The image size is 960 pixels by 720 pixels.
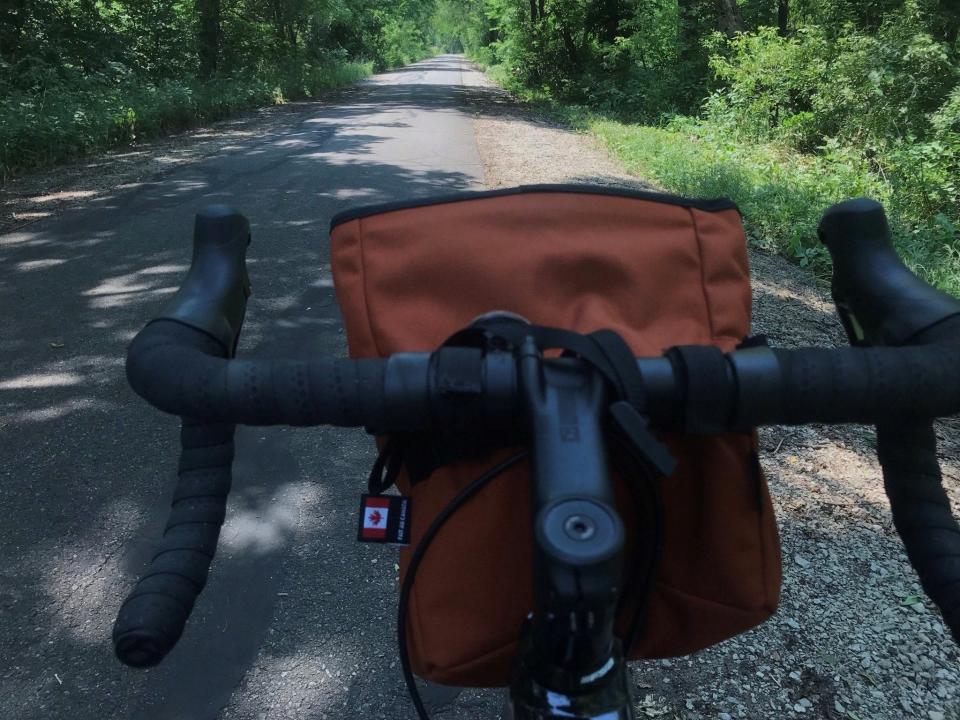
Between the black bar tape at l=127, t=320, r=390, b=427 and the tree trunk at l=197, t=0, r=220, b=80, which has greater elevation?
the black bar tape at l=127, t=320, r=390, b=427

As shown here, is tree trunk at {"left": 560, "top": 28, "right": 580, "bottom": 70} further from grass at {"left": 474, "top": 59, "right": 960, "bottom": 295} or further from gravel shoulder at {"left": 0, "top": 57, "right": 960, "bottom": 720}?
gravel shoulder at {"left": 0, "top": 57, "right": 960, "bottom": 720}

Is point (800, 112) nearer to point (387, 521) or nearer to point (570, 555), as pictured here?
point (387, 521)

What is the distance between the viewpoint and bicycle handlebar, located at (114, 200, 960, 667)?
0.86 metres

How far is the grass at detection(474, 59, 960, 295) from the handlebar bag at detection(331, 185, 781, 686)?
5.30 metres

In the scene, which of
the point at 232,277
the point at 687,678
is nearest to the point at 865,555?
the point at 687,678

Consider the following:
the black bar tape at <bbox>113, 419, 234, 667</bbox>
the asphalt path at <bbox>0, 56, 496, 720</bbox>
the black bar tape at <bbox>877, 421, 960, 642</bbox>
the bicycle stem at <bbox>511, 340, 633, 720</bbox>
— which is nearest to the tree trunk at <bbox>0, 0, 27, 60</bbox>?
the asphalt path at <bbox>0, 56, 496, 720</bbox>

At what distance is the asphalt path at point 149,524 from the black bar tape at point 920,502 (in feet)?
5.77

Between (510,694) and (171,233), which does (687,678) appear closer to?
(510,694)

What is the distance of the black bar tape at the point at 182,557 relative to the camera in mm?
873

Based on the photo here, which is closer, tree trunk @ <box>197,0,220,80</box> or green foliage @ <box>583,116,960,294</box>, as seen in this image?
green foliage @ <box>583,116,960,294</box>

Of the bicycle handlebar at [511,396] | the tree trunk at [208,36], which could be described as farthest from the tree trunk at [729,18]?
the bicycle handlebar at [511,396]

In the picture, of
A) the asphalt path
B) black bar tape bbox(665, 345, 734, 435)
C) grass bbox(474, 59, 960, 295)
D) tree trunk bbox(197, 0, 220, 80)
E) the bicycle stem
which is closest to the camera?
the bicycle stem

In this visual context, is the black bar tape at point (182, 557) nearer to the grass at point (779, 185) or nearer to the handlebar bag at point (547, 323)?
the handlebar bag at point (547, 323)

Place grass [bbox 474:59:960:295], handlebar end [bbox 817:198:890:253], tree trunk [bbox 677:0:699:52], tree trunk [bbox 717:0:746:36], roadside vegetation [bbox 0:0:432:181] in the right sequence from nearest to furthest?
handlebar end [bbox 817:198:890:253], grass [bbox 474:59:960:295], roadside vegetation [bbox 0:0:432:181], tree trunk [bbox 717:0:746:36], tree trunk [bbox 677:0:699:52]
